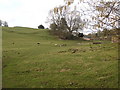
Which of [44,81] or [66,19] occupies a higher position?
[66,19]

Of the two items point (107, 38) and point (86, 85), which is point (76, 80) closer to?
point (86, 85)

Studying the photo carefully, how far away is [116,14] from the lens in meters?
6.14

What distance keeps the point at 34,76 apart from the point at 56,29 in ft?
162

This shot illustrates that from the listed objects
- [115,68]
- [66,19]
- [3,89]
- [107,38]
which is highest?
[66,19]

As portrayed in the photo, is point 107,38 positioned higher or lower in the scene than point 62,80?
higher

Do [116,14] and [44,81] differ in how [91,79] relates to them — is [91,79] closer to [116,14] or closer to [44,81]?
[44,81]

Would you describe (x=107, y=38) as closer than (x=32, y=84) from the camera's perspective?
Yes

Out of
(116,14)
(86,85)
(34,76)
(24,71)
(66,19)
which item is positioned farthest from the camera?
(66,19)

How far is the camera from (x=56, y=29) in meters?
59.2

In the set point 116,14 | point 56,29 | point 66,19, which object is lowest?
point 116,14

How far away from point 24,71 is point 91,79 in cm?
547

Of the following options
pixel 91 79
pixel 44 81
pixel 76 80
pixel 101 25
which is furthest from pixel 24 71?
pixel 101 25

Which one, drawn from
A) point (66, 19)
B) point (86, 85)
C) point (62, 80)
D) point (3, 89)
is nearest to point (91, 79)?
point (86, 85)

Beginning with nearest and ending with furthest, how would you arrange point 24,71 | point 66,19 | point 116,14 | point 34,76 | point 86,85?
point 116,14, point 86,85, point 34,76, point 24,71, point 66,19
